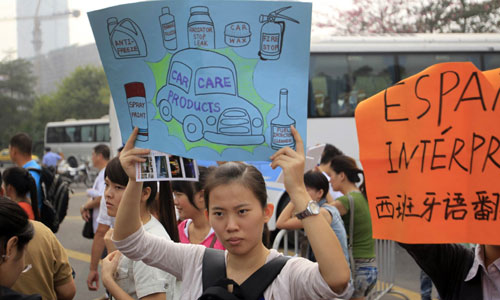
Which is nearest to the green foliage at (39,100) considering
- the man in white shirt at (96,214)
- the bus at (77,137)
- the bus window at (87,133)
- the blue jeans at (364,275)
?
the bus at (77,137)

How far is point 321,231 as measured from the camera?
1958 mm

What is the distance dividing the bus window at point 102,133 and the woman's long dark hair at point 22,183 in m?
24.9

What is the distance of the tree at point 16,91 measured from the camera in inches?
1849

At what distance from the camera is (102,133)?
29.5 metres

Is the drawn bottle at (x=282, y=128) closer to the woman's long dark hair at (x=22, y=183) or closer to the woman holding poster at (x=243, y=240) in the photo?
Answer: the woman holding poster at (x=243, y=240)

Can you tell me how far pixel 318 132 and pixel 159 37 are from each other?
30.7 ft

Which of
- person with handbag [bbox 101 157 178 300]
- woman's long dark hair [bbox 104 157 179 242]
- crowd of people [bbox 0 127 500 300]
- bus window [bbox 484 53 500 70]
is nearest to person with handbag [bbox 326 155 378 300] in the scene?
woman's long dark hair [bbox 104 157 179 242]

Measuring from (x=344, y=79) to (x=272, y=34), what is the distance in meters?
9.66

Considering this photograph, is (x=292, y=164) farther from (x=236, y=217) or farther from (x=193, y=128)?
(x=193, y=128)

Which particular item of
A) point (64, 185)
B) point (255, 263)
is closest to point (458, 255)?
point (255, 263)

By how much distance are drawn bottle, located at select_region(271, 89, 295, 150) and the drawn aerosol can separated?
0.46ft

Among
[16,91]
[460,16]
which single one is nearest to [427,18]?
[460,16]

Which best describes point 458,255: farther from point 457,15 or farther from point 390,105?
point 457,15

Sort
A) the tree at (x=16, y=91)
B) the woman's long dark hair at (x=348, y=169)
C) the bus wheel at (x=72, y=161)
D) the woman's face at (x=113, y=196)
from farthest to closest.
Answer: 1. the tree at (x=16, y=91)
2. the bus wheel at (x=72, y=161)
3. the woman's long dark hair at (x=348, y=169)
4. the woman's face at (x=113, y=196)
